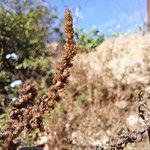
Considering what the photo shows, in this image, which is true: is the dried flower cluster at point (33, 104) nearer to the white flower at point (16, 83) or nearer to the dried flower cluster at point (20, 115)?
the dried flower cluster at point (20, 115)

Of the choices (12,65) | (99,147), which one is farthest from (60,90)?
(12,65)

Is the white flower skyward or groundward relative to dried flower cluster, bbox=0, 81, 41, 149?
skyward

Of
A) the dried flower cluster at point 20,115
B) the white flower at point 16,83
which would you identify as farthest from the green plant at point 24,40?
the dried flower cluster at point 20,115

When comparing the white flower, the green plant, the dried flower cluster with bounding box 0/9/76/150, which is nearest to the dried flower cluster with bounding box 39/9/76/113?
the dried flower cluster with bounding box 0/9/76/150

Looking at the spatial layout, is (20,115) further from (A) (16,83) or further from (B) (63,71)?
(A) (16,83)

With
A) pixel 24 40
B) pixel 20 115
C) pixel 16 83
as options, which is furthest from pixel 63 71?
pixel 24 40

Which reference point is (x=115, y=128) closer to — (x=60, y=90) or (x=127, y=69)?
(x=127, y=69)

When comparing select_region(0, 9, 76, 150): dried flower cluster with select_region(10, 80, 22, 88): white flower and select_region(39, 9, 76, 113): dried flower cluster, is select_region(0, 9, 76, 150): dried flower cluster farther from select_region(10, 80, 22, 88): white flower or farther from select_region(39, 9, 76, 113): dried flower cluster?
select_region(10, 80, 22, 88): white flower

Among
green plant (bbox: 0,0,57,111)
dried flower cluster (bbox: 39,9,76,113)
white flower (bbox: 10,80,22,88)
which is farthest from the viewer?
green plant (bbox: 0,0,57,111)
